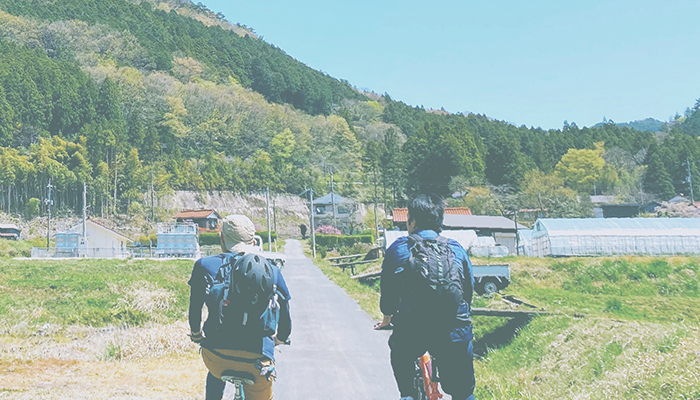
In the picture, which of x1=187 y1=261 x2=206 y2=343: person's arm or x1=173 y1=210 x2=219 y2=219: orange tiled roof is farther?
x1=173 y1=210 x2=219 y2=219: orange tiled roof

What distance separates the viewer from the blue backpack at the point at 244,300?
10.2ft

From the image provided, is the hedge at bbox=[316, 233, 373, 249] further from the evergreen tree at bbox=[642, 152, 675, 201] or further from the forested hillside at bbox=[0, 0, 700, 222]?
the evergreen tree at bbox=[642, 152, 675, 201]

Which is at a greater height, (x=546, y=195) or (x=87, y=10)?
(x=87, y=10)

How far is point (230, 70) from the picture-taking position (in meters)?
140

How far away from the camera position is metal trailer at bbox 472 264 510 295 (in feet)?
70.3

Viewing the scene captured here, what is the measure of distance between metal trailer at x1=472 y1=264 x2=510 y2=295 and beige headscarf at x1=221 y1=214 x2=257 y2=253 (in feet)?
61.1

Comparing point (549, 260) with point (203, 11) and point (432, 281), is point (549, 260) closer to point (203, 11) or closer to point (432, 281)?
point (432, 281)

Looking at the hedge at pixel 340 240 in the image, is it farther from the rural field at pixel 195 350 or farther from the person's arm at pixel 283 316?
the person's arm at pixel 283 316

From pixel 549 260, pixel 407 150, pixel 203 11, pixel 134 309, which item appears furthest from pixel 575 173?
pixel 203 11

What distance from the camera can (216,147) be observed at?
9244 centimetres

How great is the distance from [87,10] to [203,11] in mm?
63260

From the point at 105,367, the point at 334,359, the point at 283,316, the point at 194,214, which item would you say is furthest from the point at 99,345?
the point at 194,214

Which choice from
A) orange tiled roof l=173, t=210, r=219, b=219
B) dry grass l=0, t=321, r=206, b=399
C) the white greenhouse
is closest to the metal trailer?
the white greenhouse

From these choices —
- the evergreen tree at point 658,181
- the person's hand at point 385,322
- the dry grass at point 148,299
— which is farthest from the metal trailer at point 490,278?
the evergreen tree at point 658,181
